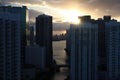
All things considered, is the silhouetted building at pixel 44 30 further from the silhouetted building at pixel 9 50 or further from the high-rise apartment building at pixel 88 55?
the silhouetted building at pixel 9 50

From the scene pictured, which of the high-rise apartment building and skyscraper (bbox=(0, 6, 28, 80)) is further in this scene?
the high-rise apartment building

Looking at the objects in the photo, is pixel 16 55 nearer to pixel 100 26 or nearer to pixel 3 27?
pixel 3 27

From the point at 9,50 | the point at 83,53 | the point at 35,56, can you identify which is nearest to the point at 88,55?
the point at 83,53

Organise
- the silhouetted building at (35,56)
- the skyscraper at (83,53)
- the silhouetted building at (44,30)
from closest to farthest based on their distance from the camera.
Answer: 1. the skyscraper at (83,53)
2. the silhouetted building at (35,56)
3. the silhouetted building at (44,30)

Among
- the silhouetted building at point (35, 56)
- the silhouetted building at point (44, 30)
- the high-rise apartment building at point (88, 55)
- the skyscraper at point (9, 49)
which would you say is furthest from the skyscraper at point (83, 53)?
the silhouetted building at point (44, 30)

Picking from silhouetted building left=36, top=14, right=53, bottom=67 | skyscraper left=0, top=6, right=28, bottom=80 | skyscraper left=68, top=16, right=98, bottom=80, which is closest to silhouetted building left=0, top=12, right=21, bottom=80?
skyscraper left=0, top=6, right=28, bottom=80

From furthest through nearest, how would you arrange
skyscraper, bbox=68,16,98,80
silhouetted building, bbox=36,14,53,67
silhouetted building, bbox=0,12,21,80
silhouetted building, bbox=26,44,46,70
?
silhouetted building, bbox=36,14,53,67 < silhouetted building, bbox=26,44,46,70 < skyscraper, bbox=68,16,98,80 < silhouetted building, bbox=0,12,21,80

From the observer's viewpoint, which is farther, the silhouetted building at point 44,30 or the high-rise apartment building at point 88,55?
the silhouetted building at point 44,30

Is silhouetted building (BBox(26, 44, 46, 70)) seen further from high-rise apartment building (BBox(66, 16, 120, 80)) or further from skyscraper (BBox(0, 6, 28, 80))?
skyscraper (BBox(0, 6, 28, 80))

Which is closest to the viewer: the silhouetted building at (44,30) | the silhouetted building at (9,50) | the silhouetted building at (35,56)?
the silhouetted building at (9,50)
